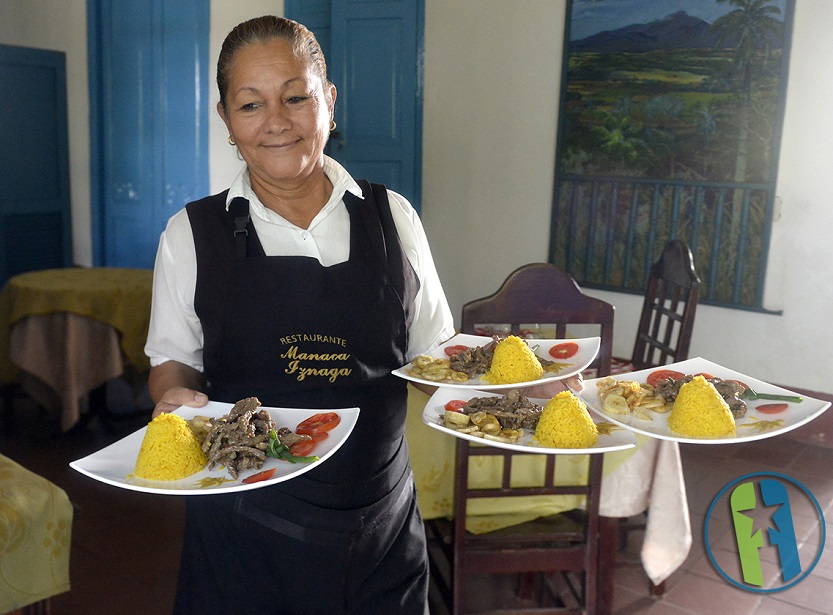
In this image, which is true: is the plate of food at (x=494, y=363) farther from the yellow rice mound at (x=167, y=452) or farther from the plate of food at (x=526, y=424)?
the yellow rice mound at (x=167, y=452)

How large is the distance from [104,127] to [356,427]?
17.0 feet

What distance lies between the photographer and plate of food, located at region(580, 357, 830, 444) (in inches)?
48.4

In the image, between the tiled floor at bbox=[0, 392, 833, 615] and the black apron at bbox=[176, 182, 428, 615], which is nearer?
the black apron at bbox=[176, 182, 428, 615]

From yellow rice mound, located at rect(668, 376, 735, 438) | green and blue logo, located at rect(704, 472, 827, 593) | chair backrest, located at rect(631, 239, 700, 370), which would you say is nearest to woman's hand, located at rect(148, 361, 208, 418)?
yellow rice mound, located at rect(668, 376, 735, 438)

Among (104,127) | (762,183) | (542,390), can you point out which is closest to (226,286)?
(542,390)

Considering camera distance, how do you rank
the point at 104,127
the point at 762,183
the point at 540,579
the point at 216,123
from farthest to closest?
the point at 104,127 → the point at 216,123 → the point at 762,183 → the point at 540,579

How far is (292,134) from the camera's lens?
1.30 m

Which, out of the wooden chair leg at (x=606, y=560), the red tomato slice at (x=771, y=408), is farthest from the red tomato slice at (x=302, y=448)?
the wooden chair leg at (x=606, y=560)

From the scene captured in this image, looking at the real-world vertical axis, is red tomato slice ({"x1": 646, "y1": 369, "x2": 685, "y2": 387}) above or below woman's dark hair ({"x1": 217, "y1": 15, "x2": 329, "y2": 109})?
below

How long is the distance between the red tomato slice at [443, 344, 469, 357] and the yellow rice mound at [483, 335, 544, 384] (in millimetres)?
87

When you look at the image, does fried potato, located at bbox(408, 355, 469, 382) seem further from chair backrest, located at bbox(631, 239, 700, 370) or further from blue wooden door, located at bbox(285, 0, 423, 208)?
blue wooden door, located at bbox(285, 0, 423, 208)

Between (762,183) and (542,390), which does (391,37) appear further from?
(542,390)

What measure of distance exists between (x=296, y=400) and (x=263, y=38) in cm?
60

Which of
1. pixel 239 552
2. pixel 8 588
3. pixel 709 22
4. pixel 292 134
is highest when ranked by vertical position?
pixel 709 22
